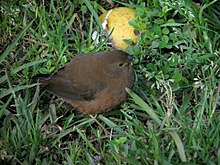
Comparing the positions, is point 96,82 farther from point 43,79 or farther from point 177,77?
point 177,77

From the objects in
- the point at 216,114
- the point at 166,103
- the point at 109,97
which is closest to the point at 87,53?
the point at 109,97

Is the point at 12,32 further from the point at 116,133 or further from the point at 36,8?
the point at 116,133

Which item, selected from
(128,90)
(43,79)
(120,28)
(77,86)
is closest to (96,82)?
(77,86)

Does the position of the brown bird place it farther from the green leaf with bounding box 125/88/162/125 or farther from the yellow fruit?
the yellow fruit

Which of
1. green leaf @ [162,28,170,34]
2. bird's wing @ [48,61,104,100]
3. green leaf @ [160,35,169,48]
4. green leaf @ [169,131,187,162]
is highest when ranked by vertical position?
green leaf @ [162,28,170,34]

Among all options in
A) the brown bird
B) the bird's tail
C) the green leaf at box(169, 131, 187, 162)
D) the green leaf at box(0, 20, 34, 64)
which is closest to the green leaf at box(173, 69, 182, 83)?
the brown bird

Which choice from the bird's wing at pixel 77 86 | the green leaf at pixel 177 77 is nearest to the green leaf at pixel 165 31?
the green leaf at pixel 177 77
